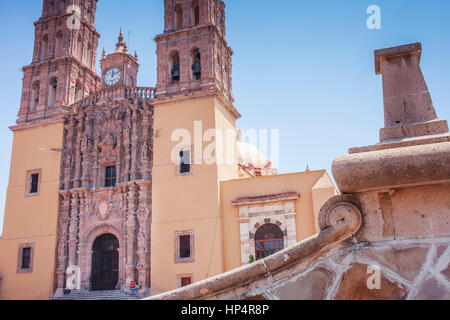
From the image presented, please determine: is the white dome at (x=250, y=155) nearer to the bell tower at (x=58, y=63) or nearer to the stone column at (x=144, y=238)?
the bell tower at (x=58, y=63)

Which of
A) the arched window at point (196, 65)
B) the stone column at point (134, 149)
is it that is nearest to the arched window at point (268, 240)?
the stone column at point (134, 149)

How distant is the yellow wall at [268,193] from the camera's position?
15633 millimetres

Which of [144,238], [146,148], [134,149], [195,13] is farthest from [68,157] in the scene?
[195,13]

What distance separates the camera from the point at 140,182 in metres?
18.2

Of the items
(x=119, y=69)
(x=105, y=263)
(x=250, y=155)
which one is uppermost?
(x=119, y=69)

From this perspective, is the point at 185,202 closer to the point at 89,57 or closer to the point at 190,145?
the point at 190,145

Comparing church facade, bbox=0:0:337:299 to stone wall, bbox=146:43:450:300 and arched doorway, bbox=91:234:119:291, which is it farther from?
stone wall, bbox=146:43:450:300

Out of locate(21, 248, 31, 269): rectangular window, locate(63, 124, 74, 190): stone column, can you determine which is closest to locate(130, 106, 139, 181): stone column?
locate(63, 124, 74, 190): stone column

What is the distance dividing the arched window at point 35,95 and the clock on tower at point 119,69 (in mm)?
3979

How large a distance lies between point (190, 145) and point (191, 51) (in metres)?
4.80

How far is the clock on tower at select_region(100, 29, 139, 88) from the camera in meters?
21.1

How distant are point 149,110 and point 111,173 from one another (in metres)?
3.50

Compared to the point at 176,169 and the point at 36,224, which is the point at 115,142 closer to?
the point at 176,169
